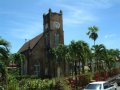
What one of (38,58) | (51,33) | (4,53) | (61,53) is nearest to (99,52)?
(61,53)

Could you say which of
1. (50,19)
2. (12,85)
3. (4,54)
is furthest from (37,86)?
(50,19)

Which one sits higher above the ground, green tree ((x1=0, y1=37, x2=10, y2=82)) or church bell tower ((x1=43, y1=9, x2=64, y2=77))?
church bell tower ((x1=43, y1=9, x2=64, y2=77))

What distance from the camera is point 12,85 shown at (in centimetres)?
2552

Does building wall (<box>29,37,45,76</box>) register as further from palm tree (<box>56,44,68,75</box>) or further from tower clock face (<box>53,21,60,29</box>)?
Result: palm tree (<box>56,44,68,75</box>)

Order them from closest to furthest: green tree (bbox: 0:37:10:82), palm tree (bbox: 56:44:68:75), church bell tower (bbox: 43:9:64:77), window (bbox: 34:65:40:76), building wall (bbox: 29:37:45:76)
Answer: green tree (bbox: 0:37:10:82), palm tree (bbox: 56:44:68:75), church bell tower (bbox: 43:9:64:77), building wall (bbox: 29:37:45:76), window (bbox: 34:65:40:76)

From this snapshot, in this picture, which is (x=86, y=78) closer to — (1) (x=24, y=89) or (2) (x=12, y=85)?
(1) (x=24, y=89)

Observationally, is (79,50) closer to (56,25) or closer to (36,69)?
(56,25)

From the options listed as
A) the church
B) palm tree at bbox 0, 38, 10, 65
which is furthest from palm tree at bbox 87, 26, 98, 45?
palm tree at bbox 0, 38, 10, 65

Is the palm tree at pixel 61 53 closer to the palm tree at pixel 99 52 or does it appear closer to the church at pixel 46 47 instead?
the church at pixel 46 47

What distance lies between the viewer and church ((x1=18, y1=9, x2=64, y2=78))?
61688mm

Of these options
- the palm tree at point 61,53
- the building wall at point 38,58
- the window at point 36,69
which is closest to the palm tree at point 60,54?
the palm tree at point 61,53

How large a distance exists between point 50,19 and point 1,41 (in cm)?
3801

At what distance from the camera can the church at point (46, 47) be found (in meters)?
61.7

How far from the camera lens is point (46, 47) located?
6319 cm
